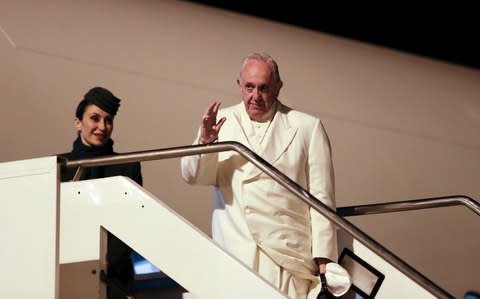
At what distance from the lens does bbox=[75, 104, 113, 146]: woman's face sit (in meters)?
3.28

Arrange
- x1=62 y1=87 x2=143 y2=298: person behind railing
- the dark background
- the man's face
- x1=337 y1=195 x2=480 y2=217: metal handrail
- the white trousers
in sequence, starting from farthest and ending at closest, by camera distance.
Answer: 1. the dark background
2. x1=337 y1=195 x2=480 y2=217: metal handrail
3. x1=62 y1=87 x2=143 y2=298: person behind railing
4. the man's face
5. the white trousers

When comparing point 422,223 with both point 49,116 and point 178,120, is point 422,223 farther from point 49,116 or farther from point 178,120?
point 49,116

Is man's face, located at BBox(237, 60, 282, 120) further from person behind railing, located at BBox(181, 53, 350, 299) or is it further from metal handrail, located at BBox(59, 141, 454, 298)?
metal handrail, located at BBox(59, 141, 454, 298)

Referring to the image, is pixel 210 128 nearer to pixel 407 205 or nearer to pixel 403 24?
pixel 407 205

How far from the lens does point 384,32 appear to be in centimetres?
625

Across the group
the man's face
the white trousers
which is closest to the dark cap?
the man's face

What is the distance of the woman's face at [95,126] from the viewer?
328cm

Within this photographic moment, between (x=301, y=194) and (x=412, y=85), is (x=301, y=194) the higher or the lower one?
the lower one

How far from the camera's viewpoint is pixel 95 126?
3299 millimetres

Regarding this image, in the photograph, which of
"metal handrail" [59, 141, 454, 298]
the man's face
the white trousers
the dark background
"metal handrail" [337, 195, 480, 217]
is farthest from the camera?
the dark background

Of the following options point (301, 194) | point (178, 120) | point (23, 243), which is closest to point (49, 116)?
point (178, 120)

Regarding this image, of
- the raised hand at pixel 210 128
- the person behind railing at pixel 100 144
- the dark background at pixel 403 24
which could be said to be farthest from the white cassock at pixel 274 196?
the dark background at pixel 403 24

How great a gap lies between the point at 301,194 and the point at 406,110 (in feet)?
11.2

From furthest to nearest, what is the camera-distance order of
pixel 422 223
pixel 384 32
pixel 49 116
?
pixel 384 32
pixel 422 223
pixel 49 116
